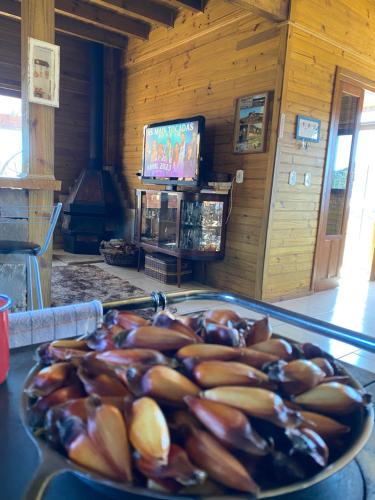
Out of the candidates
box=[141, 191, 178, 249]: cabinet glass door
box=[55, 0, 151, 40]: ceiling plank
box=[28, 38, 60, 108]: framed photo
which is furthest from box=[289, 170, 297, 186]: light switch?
box=[55, 0, 151, 40]: ceiling plank

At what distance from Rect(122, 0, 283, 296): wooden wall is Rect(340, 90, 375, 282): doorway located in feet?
8.60

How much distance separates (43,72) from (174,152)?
230 centimetres

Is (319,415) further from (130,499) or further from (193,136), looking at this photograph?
(193,136)

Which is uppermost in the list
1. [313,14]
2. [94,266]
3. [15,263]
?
[313,14]

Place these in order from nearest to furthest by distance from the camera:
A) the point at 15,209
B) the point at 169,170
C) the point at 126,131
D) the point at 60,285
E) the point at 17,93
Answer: the point at 15,209, the point at 60,285, the point at 169,170, the point at 17,93, the point at 126,131

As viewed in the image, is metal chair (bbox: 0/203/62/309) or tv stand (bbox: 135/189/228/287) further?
tv stand (bbox: 135/189/228/287)

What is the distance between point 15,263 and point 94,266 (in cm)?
265

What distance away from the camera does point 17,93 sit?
580 centimetres

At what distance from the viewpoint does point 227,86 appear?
420 cm

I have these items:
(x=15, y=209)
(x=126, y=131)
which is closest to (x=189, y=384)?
(x=15, y=209)

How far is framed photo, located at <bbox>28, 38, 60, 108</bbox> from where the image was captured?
2283 mm

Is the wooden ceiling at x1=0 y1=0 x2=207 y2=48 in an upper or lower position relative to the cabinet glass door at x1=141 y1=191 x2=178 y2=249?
upper

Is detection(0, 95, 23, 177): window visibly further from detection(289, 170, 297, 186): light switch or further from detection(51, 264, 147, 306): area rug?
detection(289, 170, 297, 186): light switch

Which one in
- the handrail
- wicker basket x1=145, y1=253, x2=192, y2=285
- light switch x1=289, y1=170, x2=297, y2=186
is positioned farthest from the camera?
wicker basket x1=145, y1=253, x2=192, y2=285
